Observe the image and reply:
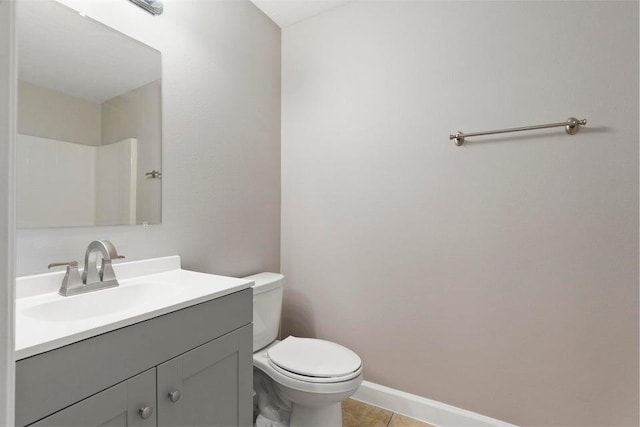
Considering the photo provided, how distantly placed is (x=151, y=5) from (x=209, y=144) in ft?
1.97

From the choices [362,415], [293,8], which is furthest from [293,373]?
[293,8]

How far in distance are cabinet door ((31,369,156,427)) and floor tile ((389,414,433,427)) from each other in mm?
1259

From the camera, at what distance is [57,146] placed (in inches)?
41.0

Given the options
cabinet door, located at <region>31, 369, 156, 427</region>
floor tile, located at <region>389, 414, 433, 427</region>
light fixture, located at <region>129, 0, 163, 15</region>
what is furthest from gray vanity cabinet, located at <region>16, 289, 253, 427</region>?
light fixture, located at <region>129, 0, 163, 15</region>

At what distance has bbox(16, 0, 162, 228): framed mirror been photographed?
987 millimetres

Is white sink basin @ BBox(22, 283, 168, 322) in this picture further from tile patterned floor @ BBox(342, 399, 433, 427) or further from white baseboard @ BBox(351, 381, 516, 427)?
white baseboard @ BBox(351, 381, 516, 427)

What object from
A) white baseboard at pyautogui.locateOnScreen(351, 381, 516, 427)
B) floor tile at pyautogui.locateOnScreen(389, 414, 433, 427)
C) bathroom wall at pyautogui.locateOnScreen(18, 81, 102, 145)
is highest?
bathroom wall at pyautogui.locateOnScreen(18, 81, 102, 145)

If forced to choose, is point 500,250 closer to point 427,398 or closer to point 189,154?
point 427,398

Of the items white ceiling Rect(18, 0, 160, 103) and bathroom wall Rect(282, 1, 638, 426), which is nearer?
white ceiling Rect(18, 0, 160, 103)

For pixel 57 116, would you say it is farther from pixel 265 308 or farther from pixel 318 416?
pixel 318 416

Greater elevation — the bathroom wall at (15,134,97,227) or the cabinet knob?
the bathroom wall at (15,134,97,227)

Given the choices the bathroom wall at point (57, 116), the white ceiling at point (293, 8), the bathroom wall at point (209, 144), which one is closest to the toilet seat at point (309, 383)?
the bathroom wall at point (209, 144)

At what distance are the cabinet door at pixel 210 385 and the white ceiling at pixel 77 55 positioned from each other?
1.01m

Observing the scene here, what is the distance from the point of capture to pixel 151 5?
50.4 inches
